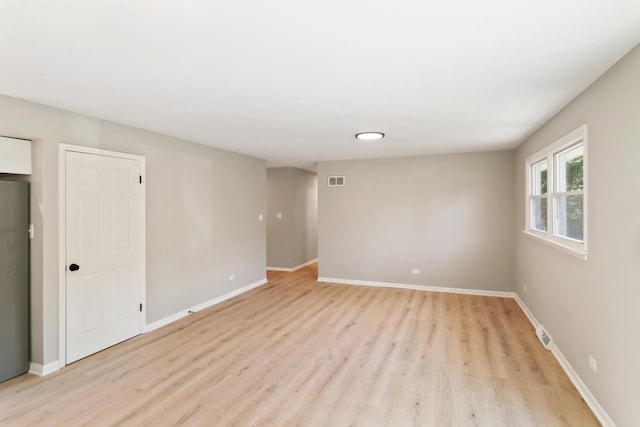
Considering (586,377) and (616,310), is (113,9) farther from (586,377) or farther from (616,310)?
(586,377)

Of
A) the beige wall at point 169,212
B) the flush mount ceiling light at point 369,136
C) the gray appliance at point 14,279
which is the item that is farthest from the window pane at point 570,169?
the gray appliance at point 14,279

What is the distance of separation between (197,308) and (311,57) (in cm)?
394

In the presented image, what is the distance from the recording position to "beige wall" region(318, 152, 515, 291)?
5.43 m

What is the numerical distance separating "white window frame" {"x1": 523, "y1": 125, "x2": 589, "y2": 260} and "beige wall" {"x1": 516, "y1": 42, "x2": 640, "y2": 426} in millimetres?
79

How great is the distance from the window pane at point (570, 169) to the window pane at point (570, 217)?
0.34ft

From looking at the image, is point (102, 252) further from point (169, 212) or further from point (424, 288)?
point (424, 288)

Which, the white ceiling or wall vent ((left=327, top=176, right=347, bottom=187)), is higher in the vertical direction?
the white ceiling

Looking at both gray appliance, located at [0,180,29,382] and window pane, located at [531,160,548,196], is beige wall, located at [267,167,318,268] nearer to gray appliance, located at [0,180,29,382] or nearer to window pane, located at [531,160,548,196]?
window pane, located at [531,160,548,196]

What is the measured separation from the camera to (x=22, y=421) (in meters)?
2.29

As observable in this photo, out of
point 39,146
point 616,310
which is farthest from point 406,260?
point 39,146

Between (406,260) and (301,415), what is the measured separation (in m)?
4.04

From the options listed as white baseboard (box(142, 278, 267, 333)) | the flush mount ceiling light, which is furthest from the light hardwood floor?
the flush mount ceiling light

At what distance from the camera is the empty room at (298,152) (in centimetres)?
177

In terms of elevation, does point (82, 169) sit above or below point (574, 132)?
below
